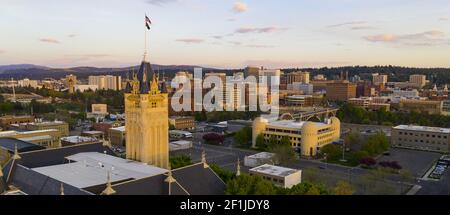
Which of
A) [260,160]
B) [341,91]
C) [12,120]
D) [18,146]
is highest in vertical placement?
[341,91]

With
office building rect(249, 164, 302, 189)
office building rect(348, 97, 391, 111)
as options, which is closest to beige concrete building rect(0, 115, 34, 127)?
office building rect(249, 164, 302, 189)

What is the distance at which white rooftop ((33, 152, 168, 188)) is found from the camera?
22.0 metres

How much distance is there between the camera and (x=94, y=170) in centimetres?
2425

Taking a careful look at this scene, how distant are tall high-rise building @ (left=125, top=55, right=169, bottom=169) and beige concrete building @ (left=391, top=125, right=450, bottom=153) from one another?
43288mm

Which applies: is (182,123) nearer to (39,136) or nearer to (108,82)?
(39,136)

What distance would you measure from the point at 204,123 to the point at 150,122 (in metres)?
58.4

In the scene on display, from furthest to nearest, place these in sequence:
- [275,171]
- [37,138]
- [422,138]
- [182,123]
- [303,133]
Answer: [182,123], [422,138], [303,133], [37,138], [275,171]

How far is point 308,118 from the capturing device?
3607 inches

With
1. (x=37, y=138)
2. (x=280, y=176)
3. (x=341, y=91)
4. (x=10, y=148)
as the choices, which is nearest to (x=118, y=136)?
(x=37, y=138)

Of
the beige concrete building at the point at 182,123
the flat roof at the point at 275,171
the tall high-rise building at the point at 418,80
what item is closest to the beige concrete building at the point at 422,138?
the flat roof at the point at 275,171

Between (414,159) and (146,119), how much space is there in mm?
38273
